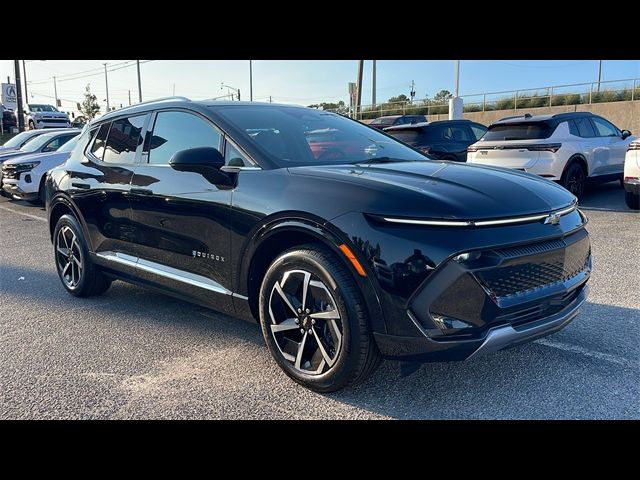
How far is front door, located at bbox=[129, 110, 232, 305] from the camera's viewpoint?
3.54m

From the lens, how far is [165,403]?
10.1 ft

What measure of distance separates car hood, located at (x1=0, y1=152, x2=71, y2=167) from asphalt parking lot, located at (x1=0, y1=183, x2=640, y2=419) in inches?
302

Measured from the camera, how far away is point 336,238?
2.87 metres

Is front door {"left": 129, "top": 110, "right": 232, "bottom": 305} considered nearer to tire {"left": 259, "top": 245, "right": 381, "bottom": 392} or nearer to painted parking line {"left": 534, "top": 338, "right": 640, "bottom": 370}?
tire {"left": 259, "top": 245, "right": 381, "bottom": 392}

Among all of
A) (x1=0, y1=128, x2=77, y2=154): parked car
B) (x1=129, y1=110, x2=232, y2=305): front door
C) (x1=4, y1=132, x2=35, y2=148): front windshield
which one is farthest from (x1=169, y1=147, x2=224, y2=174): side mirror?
(x1=4, y1=132, x2=35, y2=148): front windshield

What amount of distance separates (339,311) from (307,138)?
1501 mm

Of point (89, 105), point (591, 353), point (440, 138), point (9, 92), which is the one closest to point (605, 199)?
point (440, 138)

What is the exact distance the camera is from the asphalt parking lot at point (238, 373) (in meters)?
2.95

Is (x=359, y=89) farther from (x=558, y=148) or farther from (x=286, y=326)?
(x=286, y=326)

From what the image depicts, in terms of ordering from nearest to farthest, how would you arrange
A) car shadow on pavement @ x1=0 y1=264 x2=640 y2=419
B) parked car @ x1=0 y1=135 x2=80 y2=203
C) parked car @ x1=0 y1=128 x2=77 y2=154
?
car shadow on pavement @ x1=0 y1=264 x2=640 y2=419
parked car @ x1=0 y1=135 x2=80 y2=203
parked car @ x1=0 y1=128 x2=77 y2=154

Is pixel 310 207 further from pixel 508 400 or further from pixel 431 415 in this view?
pixel 508 400

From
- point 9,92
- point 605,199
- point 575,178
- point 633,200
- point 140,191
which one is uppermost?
point 9,92

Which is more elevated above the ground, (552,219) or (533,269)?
(552,219)

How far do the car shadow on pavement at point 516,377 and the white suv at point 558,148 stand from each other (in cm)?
541
